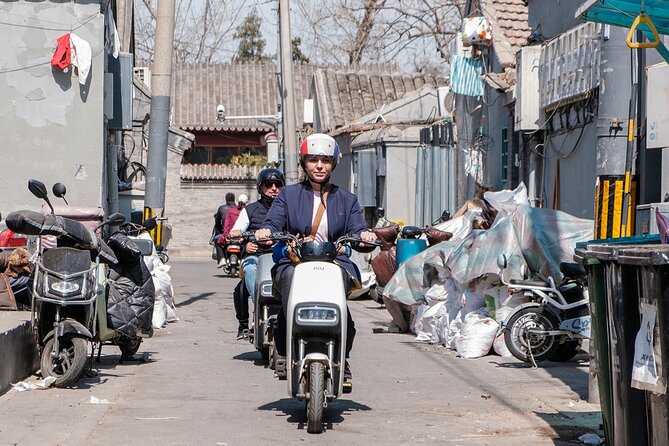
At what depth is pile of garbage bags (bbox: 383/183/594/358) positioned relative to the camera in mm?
11445

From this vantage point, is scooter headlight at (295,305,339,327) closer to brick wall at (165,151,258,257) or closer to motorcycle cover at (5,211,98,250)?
motorcycle cover at (5,211,98,250)

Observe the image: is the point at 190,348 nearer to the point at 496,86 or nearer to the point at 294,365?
the point at 294,365

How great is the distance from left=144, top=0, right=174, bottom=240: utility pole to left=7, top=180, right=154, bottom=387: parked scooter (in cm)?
736

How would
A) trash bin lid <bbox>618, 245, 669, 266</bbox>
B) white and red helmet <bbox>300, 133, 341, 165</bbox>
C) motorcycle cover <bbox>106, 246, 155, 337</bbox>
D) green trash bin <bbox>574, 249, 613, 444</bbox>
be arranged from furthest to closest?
motorcycle cover <bbox>106, 246, 155, 337</bbox> → white and red helmet <bbox>300, 133, 341, 165</bbox> → green trash bin <bbox>574, 249, 613, 444</bbox> → trash bin lid <bbox>618, 245, 669, 266</bbox>

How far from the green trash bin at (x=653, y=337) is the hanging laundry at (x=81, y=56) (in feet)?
44.8

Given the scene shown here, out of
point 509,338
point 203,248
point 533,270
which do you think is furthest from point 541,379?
point 203,248

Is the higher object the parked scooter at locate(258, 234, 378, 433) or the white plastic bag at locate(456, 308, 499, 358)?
the parked scooter at locate(258, 234, 378, 433)

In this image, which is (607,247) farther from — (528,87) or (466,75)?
(466,75)

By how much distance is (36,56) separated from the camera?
1809 centimetres

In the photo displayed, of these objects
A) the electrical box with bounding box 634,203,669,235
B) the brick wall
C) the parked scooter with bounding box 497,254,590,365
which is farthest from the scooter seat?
the brick wall

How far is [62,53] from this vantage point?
1780cm

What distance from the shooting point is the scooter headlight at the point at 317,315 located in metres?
7.19

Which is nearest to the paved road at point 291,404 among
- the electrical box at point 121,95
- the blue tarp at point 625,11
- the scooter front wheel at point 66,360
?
the scooter front wheel at point 66,360

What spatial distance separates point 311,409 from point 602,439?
5.76 feet
